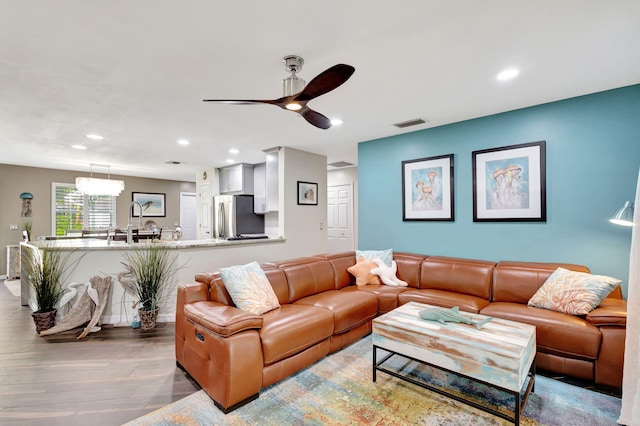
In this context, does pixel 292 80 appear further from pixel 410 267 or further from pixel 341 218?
pixel 341 218

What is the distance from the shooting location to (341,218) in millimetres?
7258

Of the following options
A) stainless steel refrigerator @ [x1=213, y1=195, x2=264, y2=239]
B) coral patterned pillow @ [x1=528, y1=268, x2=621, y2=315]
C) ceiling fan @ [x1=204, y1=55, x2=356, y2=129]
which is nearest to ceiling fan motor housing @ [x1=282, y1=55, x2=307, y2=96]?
ceiling fan @ [x1=204, y1=55, x2=356, y2=129]

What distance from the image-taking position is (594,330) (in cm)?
214

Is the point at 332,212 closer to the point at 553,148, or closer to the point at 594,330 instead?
the point at 553,148

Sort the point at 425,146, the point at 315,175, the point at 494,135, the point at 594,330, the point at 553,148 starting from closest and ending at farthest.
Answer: the point at 594,330, the point at 553,148, the point at 494,135, the point at 425,146, the point at 315,175

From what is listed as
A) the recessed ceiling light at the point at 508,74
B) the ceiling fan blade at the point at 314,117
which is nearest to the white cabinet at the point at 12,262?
the ceiling fan blade at the point at 314,117

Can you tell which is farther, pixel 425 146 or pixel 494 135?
pixel 425 146

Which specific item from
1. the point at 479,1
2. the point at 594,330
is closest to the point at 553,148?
the point at 594,330

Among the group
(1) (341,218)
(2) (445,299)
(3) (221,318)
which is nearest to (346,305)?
(2) (445,299)

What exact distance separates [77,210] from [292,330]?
24.9 ft

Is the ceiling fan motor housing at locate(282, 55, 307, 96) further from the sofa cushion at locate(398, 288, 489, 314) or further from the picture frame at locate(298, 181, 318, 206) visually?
the picture frame at locate(298, 181, 318, 206)

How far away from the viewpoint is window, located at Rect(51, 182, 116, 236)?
269 inches

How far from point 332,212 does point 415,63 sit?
5.34 metres

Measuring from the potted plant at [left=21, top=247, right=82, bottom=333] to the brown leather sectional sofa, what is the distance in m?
2.02
